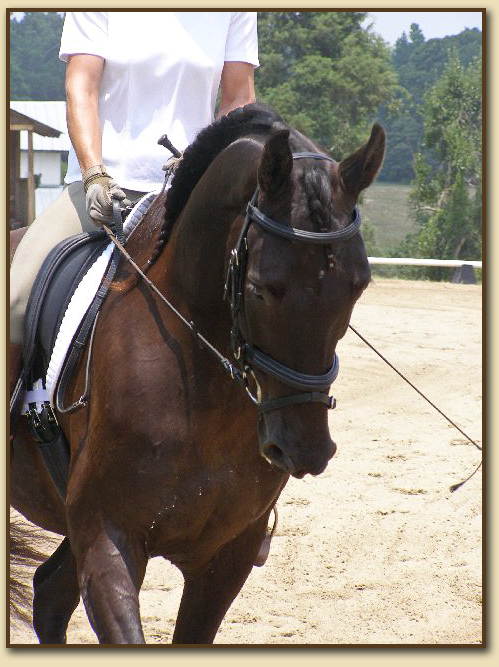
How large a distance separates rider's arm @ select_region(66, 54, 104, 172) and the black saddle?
0.27m

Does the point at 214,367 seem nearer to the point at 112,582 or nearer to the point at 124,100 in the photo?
the point at 112,582

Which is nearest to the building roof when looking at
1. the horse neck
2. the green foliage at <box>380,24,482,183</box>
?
the green foliage at <box>380,24,482,183</box>

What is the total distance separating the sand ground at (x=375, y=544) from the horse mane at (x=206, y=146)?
2.15 metres

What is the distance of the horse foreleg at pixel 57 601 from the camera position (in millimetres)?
3924

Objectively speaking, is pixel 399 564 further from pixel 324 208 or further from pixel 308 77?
pixel 308 77

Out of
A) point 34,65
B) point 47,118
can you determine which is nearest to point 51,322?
point 47,118

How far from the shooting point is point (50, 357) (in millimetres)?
3373

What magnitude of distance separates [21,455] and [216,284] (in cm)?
128

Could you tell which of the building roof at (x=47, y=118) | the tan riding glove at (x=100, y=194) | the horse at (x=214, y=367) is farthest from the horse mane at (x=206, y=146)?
the building roof at (x=47, y=118)

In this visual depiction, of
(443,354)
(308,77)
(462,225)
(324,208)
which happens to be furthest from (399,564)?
(308,77)

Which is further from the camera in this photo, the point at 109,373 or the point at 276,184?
the point at 109,373

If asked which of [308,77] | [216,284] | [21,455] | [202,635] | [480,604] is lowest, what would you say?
[480,604]

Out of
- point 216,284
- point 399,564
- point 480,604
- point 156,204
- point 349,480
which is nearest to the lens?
point 216,284

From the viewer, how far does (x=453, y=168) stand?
87.4 feet
